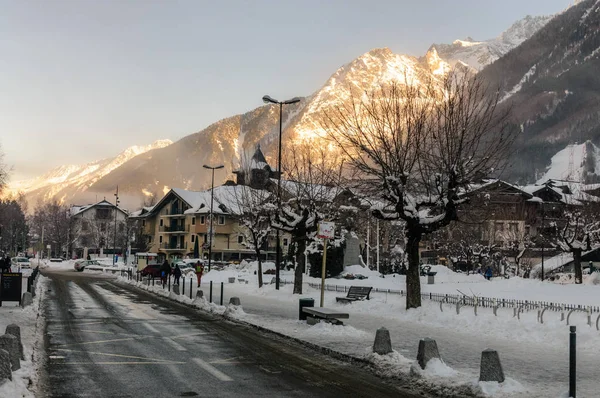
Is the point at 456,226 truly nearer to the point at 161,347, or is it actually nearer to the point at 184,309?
the point at 184,309

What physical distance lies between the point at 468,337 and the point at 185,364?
8555 mm

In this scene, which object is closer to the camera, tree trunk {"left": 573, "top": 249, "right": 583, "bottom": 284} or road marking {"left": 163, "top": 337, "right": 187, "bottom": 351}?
road marking {"left": 163, "top": 337, "right": 187, "bottom": 351}

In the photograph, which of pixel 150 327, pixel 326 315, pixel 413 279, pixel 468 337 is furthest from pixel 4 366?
pixel 413 279

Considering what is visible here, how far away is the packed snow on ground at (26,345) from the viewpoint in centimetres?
855

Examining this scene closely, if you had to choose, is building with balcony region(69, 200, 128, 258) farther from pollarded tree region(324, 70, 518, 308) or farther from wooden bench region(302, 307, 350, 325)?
wooden bench region(302, 307, 350, 325)

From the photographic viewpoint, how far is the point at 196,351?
44.4ft

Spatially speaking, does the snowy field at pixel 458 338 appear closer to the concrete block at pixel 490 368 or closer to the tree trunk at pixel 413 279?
the concrete block at pixel 490 368

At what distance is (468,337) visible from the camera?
16.9 meters

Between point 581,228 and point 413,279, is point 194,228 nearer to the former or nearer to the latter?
point 581,228

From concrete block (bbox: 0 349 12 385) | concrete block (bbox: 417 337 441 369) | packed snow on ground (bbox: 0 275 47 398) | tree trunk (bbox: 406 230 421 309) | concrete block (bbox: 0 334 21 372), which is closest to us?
concrete block (bbox: 0 349 12 385)

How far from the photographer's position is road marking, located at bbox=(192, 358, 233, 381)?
10.6 meters

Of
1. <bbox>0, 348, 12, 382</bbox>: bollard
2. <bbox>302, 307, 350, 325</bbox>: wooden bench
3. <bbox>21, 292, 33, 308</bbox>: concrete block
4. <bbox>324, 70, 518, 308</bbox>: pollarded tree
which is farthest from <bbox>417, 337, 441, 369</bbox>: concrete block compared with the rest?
<bbox>21, 292, 33, 308</bbox>: concrete block

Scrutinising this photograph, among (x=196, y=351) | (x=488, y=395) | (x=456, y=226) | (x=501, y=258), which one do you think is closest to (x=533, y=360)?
(x=488, y=395)

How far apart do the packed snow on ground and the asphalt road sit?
22 cm
